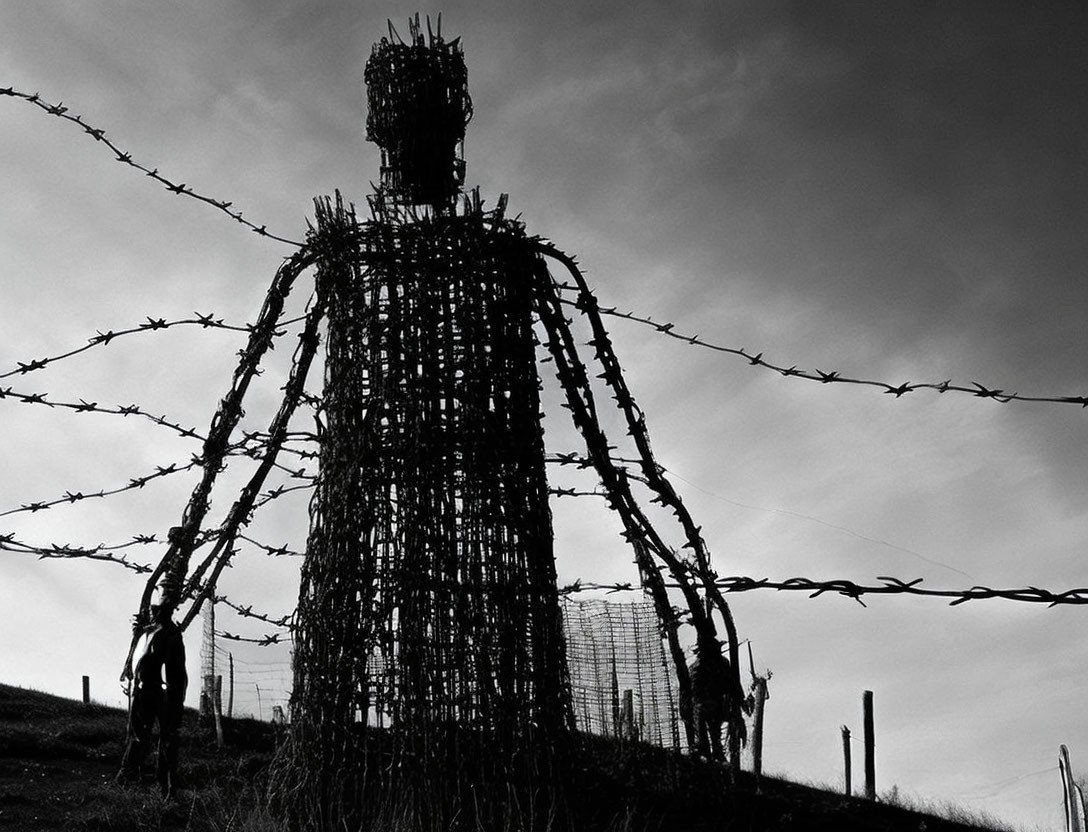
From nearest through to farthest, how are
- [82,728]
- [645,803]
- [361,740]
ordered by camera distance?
[361,740]
[645,803]
[82,728]

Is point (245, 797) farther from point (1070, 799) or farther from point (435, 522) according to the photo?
point (1070, 799)

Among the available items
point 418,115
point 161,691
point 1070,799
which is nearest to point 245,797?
point 161,691

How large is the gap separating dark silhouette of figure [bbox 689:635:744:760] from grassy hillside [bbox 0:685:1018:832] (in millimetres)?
201

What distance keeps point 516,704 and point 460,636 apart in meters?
0.40

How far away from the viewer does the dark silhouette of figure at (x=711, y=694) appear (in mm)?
6527

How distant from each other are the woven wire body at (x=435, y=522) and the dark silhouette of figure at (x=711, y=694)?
1245 millimetres

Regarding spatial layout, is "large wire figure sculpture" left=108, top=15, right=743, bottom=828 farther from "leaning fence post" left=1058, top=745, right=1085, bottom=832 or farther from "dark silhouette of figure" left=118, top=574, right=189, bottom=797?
"leaning fence post" left=1058, top=745, right=1085, bottom=832

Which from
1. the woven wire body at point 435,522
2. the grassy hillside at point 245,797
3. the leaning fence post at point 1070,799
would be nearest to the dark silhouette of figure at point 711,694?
the grassy hillside at point 245,797

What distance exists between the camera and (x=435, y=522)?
5469 mm

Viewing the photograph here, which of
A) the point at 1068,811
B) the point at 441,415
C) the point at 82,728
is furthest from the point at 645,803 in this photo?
the point at 82,728

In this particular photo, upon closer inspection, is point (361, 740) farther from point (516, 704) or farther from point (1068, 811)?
point (1068, 811)

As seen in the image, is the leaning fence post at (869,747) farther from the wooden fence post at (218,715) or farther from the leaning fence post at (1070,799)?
the wooden fence post at (218,715)

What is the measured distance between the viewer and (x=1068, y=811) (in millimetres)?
9227

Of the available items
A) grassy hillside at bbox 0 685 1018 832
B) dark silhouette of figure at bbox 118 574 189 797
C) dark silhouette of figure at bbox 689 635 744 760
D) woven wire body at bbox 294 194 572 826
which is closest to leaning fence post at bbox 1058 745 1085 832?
grassy hillside at bbox 0 685 1018 832
